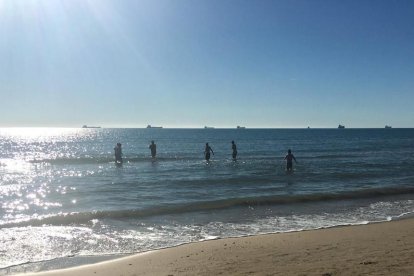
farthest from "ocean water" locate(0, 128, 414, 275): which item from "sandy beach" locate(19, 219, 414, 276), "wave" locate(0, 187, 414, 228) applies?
"sandy beach" locate(19, 219, 414, 276)

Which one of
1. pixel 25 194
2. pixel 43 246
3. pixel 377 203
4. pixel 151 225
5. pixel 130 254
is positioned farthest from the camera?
pixel 25 194

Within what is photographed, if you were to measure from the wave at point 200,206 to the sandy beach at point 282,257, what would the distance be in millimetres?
4897

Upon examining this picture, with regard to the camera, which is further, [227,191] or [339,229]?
[227,191]

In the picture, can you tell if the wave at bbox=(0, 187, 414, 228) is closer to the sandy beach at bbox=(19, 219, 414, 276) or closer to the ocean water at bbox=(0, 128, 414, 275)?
the ocean water at bbox=(0, 128, 414, 275)

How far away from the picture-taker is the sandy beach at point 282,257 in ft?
24.5

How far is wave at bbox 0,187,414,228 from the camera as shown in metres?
13.6

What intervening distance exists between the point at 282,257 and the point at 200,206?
7.86 meters

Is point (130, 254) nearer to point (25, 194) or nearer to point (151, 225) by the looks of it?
point (151, 225)

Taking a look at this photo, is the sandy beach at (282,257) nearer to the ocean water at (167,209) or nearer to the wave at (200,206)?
the ocean water at (167,209)

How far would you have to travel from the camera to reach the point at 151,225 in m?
12.9

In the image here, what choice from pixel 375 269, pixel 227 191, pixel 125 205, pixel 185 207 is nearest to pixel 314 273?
pixel 375 269

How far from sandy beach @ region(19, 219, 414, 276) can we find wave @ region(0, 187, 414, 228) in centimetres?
490

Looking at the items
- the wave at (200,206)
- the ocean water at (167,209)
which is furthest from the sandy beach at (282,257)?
the wave at (200,206)

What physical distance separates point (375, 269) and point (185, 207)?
942 centimetres
